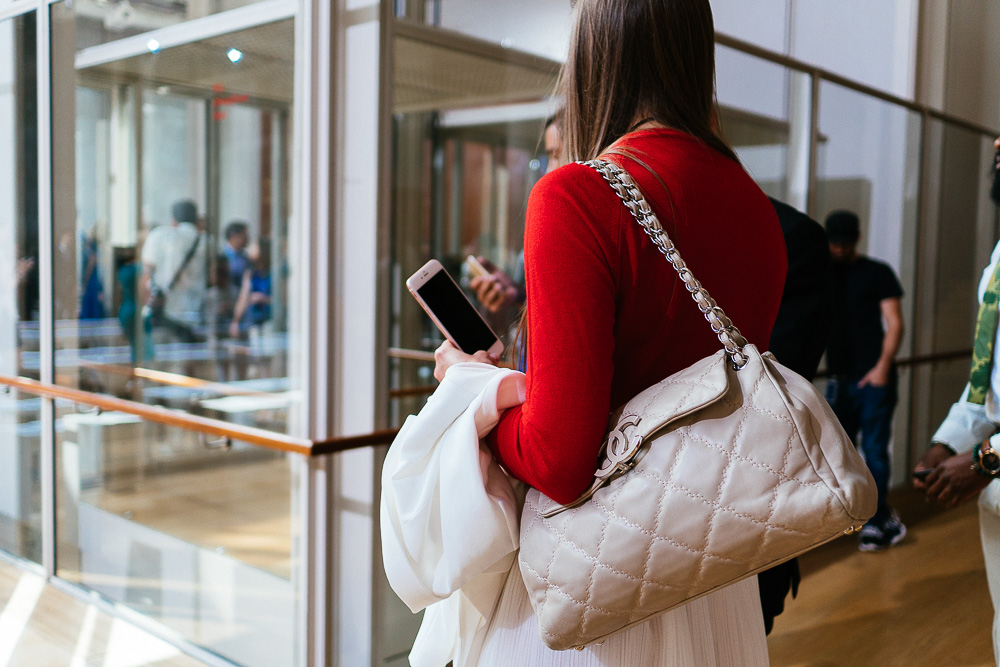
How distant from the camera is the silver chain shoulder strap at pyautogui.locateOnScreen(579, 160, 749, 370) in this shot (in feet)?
2.99

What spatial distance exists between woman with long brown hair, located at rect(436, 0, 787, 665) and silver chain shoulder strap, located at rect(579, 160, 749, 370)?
0.01 m

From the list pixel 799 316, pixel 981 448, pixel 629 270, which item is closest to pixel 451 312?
pixel 629 270

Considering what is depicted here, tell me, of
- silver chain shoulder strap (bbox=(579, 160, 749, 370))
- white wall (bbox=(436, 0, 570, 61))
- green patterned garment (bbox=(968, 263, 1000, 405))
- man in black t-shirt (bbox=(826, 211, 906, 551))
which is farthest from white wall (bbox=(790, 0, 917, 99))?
silver chain shoulder strap (bbox=(579, 160, 749, 370))

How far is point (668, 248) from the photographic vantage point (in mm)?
923

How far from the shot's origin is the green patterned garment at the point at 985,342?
1619 millimetres

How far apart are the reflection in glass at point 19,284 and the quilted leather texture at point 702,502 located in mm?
3313

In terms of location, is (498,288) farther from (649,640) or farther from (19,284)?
(649,640)

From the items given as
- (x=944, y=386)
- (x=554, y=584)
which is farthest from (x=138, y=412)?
(x=944, y=386)

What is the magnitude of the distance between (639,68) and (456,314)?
1.51 feet

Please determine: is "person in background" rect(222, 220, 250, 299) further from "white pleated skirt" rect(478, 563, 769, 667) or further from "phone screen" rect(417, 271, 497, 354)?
"white pleated skirt" rect(478, 563, 769, 667)

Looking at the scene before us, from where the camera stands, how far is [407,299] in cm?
323

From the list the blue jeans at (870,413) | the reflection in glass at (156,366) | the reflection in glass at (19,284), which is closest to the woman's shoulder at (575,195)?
the reflection in glass at (156,366)

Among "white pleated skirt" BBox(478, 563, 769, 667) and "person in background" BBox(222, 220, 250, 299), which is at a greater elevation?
"person in background" BBox(222, 220, 250, 299)

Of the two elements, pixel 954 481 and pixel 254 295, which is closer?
pixel 954 481
